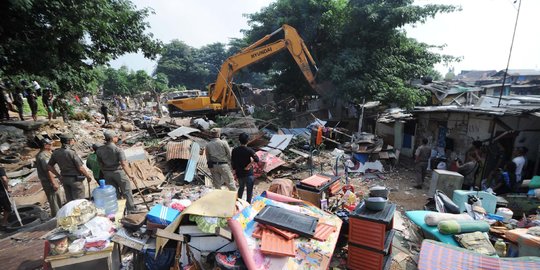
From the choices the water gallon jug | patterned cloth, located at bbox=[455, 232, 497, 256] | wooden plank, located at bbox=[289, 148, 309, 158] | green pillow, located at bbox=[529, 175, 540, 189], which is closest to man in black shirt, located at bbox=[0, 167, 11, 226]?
the water gallon jug

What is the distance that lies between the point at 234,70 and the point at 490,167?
36.8 feet

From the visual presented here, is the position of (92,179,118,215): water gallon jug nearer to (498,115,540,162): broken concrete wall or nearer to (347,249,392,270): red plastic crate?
(347,249,392,270): red plastic crate

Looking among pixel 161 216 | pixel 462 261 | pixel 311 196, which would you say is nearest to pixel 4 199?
pixel 161 216

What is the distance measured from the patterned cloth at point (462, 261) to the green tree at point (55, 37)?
684 centimetres

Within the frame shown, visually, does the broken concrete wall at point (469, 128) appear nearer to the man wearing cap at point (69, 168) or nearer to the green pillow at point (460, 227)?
the green pillow at point (460, 227)

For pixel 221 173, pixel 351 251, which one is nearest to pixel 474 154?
pixel 351 251

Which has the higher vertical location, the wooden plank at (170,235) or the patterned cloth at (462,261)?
the wooden plank at (170,235)

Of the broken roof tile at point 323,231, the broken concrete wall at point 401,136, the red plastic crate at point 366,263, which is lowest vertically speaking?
the broken concrete wall at point 401,136

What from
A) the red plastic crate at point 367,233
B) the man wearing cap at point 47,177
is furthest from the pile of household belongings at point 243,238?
the man wearing cap at point 47,177

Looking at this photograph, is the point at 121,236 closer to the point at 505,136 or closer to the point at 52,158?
the point at 52,158

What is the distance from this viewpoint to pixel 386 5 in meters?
12.0

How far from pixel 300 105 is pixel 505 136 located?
35.9 feet

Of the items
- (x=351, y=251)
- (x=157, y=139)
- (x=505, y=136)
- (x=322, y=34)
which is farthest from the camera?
(x=322, y=34)

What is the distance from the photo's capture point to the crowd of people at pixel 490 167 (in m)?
6.18
